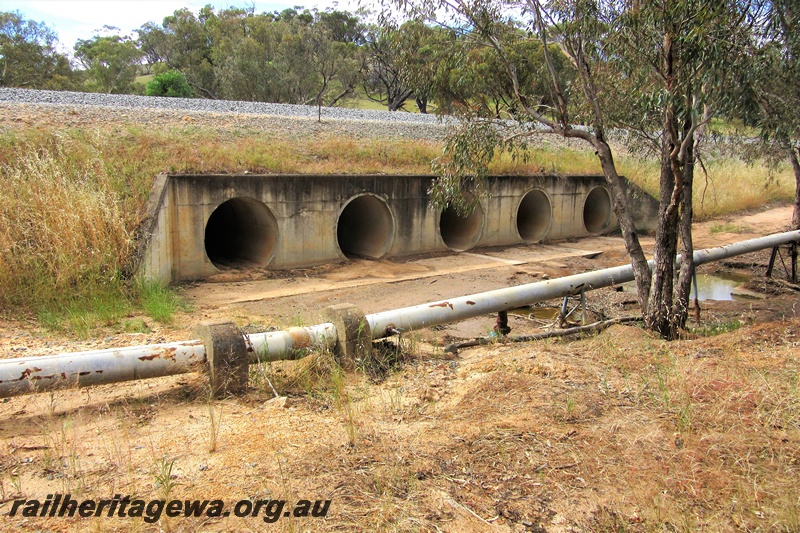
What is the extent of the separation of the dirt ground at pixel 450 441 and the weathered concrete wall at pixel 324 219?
16.7 ft

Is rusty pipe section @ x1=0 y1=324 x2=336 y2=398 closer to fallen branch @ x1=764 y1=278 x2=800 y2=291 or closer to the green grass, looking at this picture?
the green grass

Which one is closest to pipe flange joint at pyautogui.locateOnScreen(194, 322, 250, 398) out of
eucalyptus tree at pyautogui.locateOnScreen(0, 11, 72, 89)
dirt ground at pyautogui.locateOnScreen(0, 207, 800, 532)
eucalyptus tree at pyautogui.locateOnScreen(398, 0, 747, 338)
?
dirt ground at pyautogui.locateOnScreen(0, 207, 800, 532)

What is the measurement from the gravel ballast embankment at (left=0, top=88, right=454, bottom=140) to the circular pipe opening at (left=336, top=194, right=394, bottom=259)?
2456 millimetres

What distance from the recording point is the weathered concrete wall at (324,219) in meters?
11.2

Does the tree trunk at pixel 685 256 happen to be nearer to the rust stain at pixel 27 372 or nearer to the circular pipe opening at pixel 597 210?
the rust stain at pixel 27 372

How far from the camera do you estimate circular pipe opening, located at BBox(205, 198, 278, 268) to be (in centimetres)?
1259

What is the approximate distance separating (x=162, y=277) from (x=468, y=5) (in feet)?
21.3

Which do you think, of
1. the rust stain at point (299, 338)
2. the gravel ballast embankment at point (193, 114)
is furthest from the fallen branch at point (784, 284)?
the rust stain at point (299, 338)

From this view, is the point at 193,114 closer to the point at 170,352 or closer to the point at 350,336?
the point at 350,336

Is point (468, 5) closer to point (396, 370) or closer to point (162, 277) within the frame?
point (396, 370)

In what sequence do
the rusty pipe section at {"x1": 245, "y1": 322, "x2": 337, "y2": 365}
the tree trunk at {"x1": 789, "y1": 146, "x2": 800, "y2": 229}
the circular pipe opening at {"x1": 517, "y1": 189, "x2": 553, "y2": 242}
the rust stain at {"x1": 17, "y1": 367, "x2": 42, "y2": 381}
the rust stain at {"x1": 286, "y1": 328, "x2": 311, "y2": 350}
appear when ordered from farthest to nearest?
the circular pipe opening at {"x1": 517, "y1": 189, "x2": 553, "y2": 242}, the tree trunk at {"x1": 789, "y1": 146, "x2": 800, "y2": 229}, the rust stain at {"x1": 286, "y1": 328, "x2": 311, "y2": 350}, the rusty pipe section at {"x1": 245, "y1": 322, "x2": 337, "y2": 365}, the rust stain at {"x1": 17, "y1": 367, "x2": 42, "y2": 381}

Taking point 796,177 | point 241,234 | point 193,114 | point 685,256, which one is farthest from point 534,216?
point 193,114

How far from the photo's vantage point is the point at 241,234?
545 inches

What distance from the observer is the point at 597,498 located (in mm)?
3119
